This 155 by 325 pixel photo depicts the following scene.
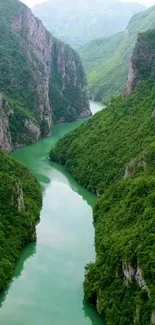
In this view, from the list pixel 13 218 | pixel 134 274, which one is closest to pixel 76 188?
pixel 13 218

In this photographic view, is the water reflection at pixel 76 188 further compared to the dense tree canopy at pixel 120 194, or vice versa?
the water reflection at pixel 76 188

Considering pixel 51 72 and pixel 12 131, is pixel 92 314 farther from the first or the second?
pixel 51 72

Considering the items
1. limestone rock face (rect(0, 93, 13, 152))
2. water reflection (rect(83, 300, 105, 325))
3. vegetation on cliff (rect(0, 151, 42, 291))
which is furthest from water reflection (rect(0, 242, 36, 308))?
limestone rock face (rect(0, 93, 13, 152))

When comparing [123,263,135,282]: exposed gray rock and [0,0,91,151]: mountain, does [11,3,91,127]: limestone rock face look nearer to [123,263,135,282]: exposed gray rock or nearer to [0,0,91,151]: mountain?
[0,0,91,151]: mountain

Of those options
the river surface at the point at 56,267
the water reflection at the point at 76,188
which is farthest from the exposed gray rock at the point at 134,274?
the water reflection at the point at 76,188

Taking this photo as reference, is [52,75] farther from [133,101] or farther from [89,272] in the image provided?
[89,272]

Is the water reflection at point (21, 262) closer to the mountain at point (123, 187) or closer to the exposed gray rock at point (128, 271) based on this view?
the mountain at point (123, 187)
